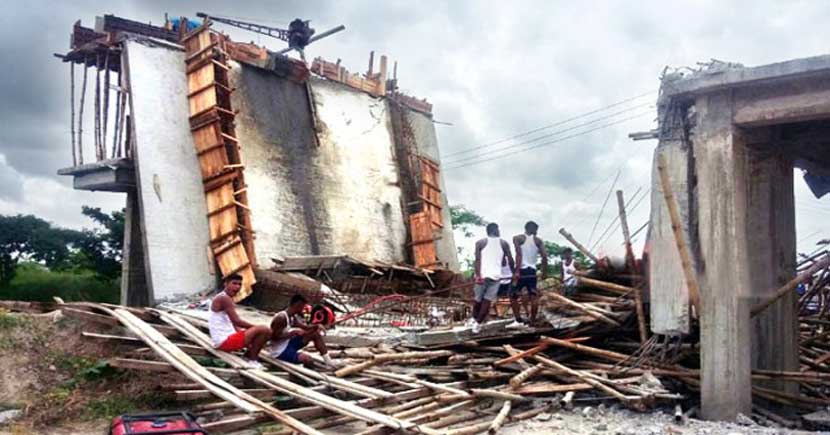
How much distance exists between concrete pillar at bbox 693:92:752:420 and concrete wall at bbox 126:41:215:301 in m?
9.55

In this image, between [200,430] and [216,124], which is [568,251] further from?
[200,430]

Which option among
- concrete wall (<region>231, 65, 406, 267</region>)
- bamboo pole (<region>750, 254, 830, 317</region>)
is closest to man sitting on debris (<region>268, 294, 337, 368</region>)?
bamboo pole (<region>750, 254, 830, 317</region>)

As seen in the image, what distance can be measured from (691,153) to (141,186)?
9.68 metres

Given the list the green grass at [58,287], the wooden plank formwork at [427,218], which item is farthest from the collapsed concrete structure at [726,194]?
the green grass at [58,287]

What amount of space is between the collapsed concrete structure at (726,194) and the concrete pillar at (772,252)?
24 mm

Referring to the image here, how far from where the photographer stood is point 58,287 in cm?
2145

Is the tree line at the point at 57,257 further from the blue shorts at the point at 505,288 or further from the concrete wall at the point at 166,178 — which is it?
the blue shorts at the point at 505,288

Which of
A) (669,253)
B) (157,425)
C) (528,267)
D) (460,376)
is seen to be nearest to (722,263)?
(669,253)

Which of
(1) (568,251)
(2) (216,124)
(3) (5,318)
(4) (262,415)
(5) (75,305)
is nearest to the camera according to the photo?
(4) (262,415)

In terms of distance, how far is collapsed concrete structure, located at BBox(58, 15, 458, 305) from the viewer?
44.0 feet

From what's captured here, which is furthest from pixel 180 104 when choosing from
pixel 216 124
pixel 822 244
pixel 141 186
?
pixel 822 244

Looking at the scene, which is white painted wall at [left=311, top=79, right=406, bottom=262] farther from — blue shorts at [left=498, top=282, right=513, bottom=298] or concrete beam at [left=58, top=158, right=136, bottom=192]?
blue shorts at [left=498, top=282, right=513, bottom=298]

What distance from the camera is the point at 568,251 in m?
13.0

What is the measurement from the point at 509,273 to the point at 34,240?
68.6 ft
